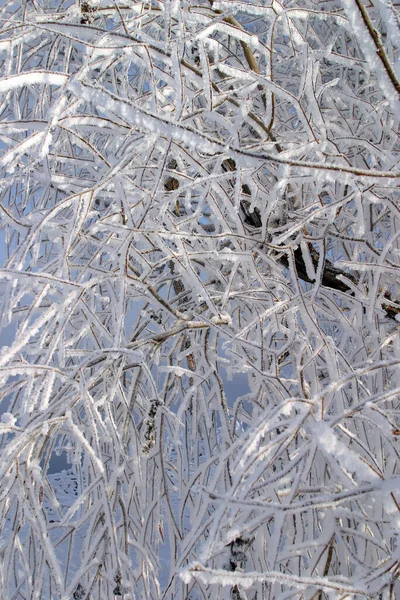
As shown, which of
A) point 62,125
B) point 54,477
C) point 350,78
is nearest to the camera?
point 62,125

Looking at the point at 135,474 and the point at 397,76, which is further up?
the point at 397,76

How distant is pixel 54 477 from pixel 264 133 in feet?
24.4

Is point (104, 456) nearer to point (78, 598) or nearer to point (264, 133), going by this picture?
point (78, 598)

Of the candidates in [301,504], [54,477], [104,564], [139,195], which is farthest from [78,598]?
[54,477]

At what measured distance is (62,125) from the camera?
1.17 metres

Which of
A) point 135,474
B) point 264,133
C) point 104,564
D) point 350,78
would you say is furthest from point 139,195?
point 350,78

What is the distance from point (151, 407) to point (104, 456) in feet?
2.07

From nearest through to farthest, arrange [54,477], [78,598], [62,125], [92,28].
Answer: [92,28] < [62,125] < [78,598] < [54,477]

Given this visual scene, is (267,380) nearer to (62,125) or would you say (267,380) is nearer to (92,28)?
(62,125)

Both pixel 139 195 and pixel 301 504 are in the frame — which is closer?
pixel 301 504

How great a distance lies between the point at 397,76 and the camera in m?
0.69

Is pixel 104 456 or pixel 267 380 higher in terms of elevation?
pixel 267 380

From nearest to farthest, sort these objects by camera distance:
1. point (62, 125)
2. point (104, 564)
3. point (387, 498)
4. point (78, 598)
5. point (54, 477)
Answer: point (387, 498) → point (62, 125) → point (78, 598) → point (104, 564) → point (54, 477)

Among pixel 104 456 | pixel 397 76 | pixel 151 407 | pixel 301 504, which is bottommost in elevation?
pixel 104 456
